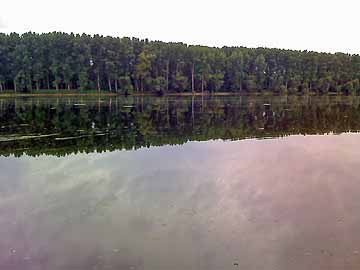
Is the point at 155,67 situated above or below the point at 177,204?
above

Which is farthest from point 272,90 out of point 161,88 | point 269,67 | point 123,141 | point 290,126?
point 123,141

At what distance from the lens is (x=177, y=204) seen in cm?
980

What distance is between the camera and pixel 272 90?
99688 millimetres

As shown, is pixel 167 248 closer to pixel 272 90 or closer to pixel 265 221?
pixel 265 221

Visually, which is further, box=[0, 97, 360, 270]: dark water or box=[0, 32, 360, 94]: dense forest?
box=[0, 32, 360, 94]: dense forest

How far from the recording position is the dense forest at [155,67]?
8056 centimetres

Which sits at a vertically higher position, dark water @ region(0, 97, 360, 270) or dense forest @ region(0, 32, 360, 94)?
dense forest @ region(0, 32, 360, 94)

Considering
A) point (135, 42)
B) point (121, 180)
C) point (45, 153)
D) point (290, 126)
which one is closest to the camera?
point (121, 180)

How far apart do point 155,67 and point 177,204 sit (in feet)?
268

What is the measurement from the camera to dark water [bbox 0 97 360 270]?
708 cm

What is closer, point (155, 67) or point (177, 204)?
point (177, 204)

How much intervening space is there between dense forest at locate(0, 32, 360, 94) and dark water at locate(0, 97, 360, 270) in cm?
6540

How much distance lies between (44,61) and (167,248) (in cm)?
8109

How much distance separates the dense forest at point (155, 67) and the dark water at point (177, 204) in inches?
2575
